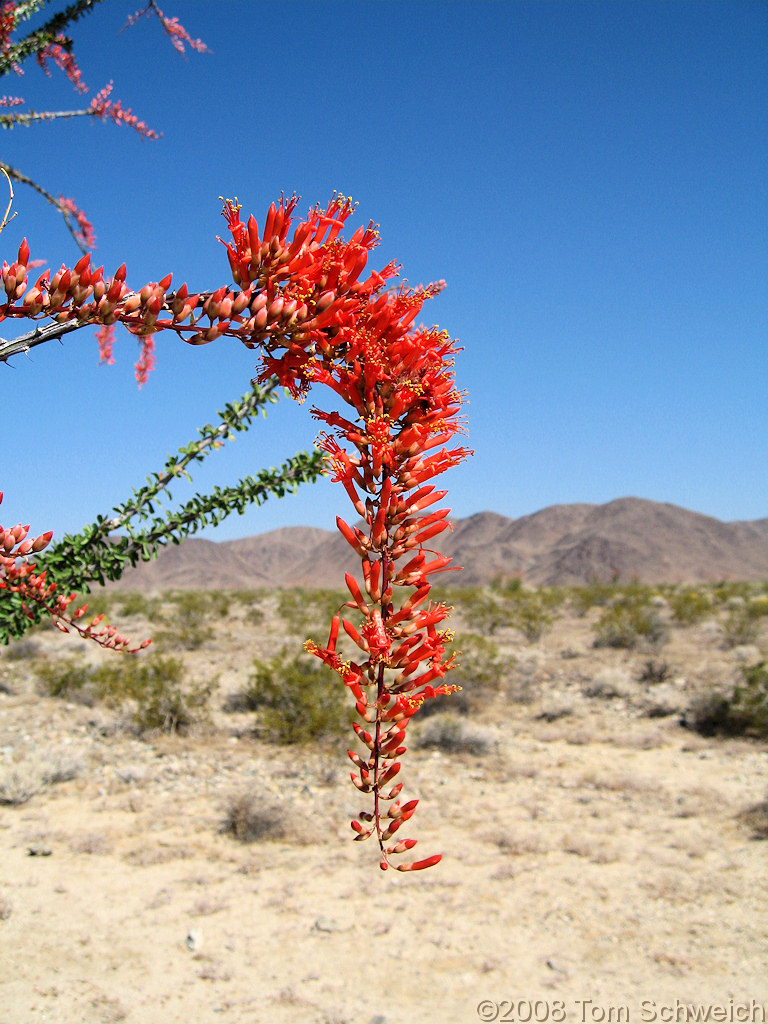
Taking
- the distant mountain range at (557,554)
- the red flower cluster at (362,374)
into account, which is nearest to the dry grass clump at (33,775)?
the red flower cluster at (362,374)

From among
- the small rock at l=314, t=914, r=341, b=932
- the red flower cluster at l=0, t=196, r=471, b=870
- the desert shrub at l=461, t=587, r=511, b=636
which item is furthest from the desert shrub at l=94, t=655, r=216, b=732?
the desert shrub at l=461, t=587, r=511, b=636

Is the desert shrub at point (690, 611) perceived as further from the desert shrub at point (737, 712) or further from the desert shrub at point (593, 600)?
the desert shrub at point (737, 712)

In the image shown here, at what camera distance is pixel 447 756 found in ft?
35.4

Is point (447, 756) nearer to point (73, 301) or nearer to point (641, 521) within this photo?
point (73, 301)

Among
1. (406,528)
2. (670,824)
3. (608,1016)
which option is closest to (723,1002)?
(608,1016)

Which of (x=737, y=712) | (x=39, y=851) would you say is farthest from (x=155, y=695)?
(x=737, y=712)

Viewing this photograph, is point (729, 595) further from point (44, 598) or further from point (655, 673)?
point (44, 598)

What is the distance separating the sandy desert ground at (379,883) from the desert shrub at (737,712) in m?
0.37

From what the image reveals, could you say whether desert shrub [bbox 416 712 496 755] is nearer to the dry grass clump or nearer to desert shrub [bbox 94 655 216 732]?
desert shrub [bbox 94 655 216 732]

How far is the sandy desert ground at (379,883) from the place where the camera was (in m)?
5.18

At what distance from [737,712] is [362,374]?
12708 millimetres

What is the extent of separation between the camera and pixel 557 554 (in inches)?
3570

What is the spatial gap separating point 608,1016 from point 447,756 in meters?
5.84

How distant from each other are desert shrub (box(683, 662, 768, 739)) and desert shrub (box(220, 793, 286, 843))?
27.1 ft
